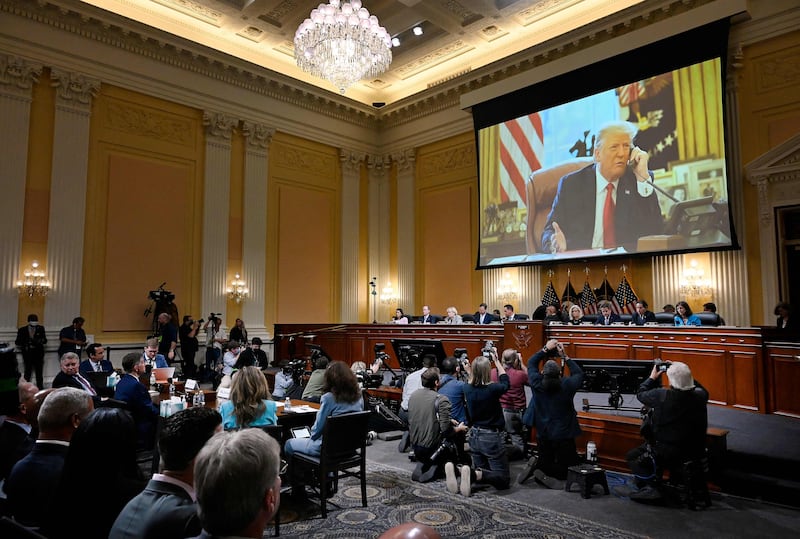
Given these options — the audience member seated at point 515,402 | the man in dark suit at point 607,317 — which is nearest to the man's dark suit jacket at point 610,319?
the man in dark suit at point 607,317

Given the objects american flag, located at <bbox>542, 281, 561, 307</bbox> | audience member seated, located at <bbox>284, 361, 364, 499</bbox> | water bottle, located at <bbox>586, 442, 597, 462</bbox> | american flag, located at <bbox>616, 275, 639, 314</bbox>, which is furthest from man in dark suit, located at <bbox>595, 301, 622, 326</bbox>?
audience member seated, located at <bbox>284, 361, 364, 499</bbox>

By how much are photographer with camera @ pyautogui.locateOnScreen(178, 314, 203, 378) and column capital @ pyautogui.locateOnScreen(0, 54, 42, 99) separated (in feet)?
17.4

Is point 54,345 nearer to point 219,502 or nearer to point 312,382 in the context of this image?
point 312,382

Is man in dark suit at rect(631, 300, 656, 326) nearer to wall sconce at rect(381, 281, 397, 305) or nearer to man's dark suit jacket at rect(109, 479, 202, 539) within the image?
wall sconce at rect(381, 281, 397, 305)

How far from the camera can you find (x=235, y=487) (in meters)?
1.43

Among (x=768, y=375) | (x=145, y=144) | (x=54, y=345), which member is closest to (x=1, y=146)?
(x=145, y=144)

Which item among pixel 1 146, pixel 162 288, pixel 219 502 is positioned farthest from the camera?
pixel 162 288

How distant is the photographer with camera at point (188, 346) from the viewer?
36.6 ft

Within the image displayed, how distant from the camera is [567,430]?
5.01 meters

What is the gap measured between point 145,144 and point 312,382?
841cm

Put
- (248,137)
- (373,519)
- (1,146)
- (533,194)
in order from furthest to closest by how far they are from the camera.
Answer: (248,137) < (533,194) < (1,146) < (373,519)

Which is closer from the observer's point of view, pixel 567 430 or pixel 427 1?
pixel 567 430

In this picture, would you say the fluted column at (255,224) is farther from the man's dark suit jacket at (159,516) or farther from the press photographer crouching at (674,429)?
the man's dark suit jacket at (159,516)

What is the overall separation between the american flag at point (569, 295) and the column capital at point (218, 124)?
8.76 metres
